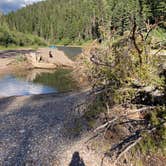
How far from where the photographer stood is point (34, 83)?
2416cm

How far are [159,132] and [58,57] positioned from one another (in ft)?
97.1

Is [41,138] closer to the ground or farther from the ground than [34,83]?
farther from the ground

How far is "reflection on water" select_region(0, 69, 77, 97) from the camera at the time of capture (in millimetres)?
20625

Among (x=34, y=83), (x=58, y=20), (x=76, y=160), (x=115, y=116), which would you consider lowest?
(x=34, y=83)

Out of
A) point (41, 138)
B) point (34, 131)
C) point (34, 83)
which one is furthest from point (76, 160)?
point (34, 83)

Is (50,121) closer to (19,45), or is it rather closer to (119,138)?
(119,138)

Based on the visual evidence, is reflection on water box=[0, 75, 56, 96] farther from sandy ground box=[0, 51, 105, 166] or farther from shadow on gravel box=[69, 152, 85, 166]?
shadow on gravel box=[69, 152, 85, 166]

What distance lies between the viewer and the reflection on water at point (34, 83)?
20625 millimetres

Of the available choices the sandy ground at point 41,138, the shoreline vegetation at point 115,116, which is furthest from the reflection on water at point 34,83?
the shoreline vegetation at point 115,116

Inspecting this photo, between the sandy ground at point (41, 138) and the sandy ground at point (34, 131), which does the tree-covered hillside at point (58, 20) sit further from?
the sandy ground at point (41, 138)

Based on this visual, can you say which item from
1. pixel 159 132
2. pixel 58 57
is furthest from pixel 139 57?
pixel 58 57

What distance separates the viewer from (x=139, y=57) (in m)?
→ 7.68

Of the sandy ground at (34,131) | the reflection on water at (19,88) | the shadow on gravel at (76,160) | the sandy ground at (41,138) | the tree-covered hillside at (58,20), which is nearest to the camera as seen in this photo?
the shadow on gravel at (76,160)

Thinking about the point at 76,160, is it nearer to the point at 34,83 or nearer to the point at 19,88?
the point at 19,88
